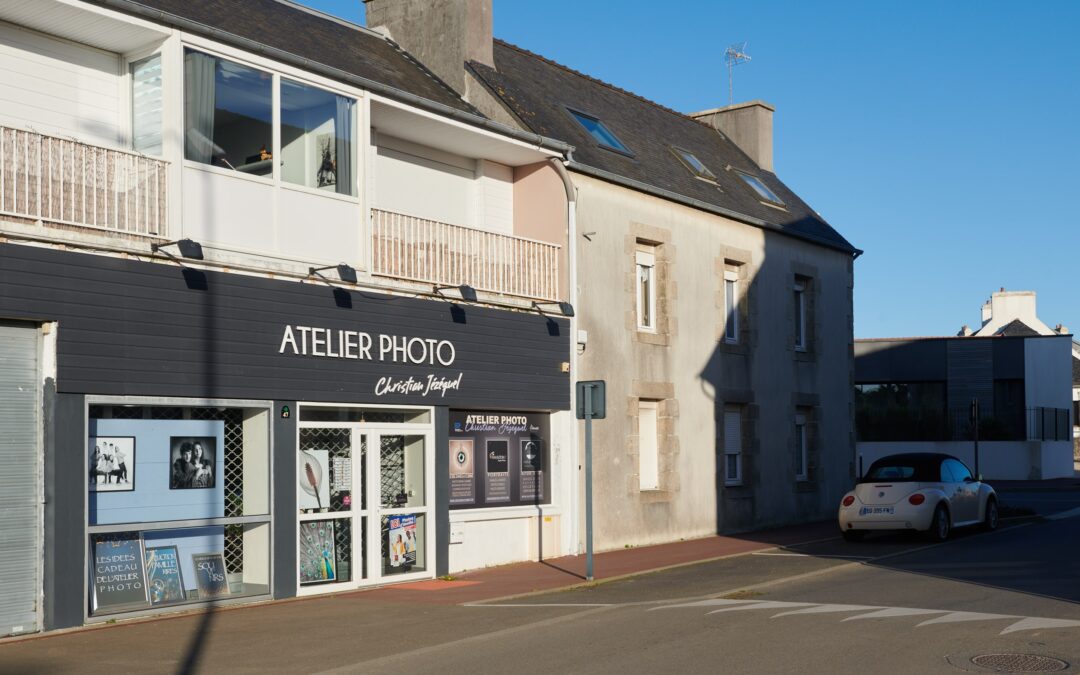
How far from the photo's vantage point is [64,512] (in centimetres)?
1162

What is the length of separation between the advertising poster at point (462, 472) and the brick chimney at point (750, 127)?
49.5ft

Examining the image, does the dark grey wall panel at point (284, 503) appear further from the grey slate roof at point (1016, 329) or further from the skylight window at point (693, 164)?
the grey slate roof at point (1016, 329)

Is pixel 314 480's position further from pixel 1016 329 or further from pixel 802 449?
pixel 1016 329

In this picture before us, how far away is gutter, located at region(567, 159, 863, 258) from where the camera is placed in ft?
63.8

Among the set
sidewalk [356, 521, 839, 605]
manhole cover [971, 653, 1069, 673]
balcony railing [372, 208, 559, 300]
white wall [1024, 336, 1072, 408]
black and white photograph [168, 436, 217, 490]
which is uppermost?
balcony railing [372, 208, 559, 300]

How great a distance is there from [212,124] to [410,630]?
621 cm

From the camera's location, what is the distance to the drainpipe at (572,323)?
18781 millimetres

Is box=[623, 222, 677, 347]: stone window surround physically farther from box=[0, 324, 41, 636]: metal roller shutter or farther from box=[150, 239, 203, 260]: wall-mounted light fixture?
box=[0, 324, 41, 636]: metal roller shutter

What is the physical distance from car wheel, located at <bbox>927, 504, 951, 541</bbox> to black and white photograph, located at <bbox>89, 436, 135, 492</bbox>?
12660 millimetres

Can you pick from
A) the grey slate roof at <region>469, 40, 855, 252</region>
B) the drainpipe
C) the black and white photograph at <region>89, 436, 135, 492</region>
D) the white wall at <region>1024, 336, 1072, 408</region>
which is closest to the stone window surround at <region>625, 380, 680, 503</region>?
the drainpipe

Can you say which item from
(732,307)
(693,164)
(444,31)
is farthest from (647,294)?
(444,31)

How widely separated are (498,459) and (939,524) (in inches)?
291

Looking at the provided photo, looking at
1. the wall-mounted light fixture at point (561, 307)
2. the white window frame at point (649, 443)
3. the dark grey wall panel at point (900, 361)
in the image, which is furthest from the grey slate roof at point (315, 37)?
the dark grey wall panel at point (900, 361)

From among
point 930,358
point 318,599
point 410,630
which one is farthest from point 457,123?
point 930,358
